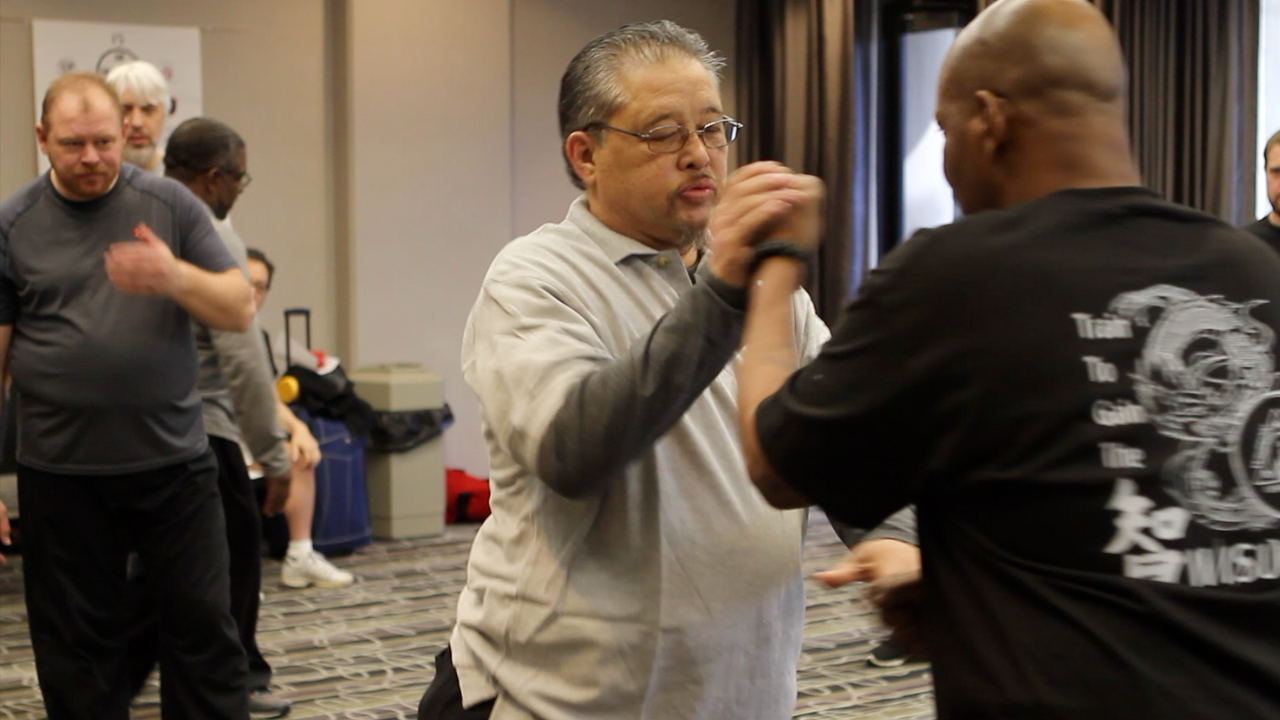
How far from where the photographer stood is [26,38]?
605cm

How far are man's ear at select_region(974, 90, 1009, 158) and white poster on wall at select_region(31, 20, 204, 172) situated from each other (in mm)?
5686

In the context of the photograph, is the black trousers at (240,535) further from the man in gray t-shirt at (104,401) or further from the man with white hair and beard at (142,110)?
the man with white hair and beard at (142,110)

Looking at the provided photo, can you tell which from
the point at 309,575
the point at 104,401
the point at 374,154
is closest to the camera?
the point at 104,401

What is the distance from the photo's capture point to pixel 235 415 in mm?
3295

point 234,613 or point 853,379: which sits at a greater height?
point 853,379

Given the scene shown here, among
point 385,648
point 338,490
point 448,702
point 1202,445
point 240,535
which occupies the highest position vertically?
point 1202,445

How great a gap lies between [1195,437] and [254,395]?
2.36 m

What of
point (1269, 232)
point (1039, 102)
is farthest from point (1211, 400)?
point (1269, 232)

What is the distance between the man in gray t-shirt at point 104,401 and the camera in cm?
258

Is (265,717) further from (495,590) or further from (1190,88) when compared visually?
(1190,88)

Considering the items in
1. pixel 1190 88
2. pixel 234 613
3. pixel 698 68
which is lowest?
pixel 234 613

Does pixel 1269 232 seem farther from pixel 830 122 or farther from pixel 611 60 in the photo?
pixel 830 122

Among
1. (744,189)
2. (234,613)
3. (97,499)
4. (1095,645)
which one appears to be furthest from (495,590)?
(234,613)

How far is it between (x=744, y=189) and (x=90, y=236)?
182 centimetres
